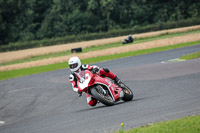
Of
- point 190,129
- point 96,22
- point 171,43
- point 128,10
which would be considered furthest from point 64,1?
point 190,129

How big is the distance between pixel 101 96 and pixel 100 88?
0.25 metres

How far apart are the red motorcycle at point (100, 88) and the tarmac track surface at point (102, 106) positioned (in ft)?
0.83

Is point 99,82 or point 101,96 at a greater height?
point 99,82

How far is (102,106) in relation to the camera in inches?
424

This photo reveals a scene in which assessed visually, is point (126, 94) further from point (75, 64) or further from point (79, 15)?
point (79, 15)

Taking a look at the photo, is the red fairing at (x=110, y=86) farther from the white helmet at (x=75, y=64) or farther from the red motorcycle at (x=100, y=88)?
the white helmet at (x=75, y=64)

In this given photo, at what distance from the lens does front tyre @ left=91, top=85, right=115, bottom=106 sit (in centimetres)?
980

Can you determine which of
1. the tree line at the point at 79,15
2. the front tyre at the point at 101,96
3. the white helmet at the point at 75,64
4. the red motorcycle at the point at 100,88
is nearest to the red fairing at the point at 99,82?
the red motorcycle at the point at 100,88

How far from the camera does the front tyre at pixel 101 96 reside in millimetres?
9795

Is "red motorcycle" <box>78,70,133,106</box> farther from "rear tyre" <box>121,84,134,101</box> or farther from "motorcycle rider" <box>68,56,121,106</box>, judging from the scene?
"rear tyre" <box>121,84,134,101</box>

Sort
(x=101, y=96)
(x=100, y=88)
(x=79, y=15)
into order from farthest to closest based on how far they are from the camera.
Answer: (x=79, y=15)
(x=100, y=88)
(x=101, y=96)

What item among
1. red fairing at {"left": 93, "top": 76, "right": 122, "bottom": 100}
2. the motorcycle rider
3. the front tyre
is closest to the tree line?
the motorcycle rider

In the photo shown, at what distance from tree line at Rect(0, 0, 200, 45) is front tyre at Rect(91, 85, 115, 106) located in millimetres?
67794

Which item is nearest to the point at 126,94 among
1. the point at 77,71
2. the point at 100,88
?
the point at 100,88
